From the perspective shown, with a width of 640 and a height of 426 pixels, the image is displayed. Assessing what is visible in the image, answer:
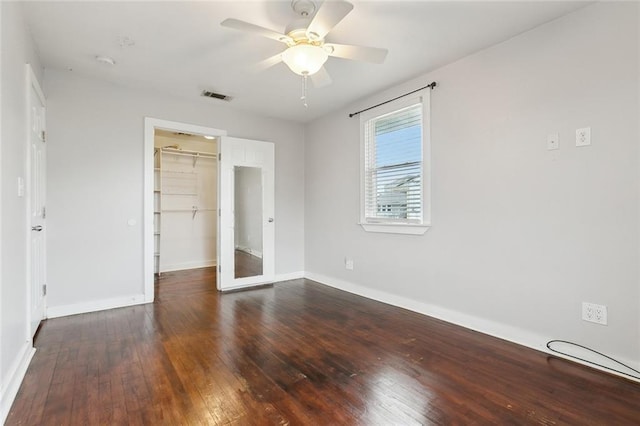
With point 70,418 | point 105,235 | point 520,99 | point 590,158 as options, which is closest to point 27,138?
point 105,235

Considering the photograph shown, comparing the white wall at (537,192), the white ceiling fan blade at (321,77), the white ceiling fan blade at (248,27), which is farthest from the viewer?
the white ceiling fan blade at (321,77)

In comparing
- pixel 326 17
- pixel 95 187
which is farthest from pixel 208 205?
pixel 326 17

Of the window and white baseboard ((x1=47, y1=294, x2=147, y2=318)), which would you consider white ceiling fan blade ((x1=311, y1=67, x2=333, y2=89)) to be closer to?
the window

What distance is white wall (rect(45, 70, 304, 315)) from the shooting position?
127 inches

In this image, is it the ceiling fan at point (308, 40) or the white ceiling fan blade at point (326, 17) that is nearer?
the white ceiling fan blade at point (326, 17)

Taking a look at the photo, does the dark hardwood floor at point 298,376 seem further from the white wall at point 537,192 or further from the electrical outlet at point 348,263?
the electrical outlet at point 348,263

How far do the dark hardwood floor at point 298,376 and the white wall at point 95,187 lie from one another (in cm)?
47

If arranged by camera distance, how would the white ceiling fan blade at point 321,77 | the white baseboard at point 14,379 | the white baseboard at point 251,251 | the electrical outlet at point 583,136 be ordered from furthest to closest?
1. the white baseboard at point 251,251
2. the white ceiling fan blade at point 321,77
3. the electrical outlet at point 583,136
4. the white baseboard at point 14,379

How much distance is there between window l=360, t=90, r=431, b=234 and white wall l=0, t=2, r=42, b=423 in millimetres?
3248

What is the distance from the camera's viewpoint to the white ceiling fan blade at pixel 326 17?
67.5 inches

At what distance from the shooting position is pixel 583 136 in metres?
2.23

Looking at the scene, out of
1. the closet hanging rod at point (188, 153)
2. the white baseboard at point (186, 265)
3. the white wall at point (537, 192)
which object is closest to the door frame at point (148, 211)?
the closet hanging rod at point (188, 153)

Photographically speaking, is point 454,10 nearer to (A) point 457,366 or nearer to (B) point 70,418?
(A) point 457,366

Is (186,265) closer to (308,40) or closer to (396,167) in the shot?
(396,167)
